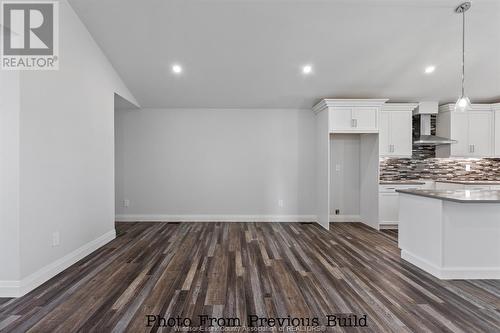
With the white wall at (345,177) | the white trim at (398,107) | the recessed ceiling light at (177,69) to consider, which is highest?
the recessed ceiling light at (177,69)

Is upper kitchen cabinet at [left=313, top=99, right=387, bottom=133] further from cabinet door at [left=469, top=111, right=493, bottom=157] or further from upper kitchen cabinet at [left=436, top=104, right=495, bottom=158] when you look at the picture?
cabinet door at [left=469, top=111, right=493, bottom=157]

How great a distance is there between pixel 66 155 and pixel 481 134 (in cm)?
742

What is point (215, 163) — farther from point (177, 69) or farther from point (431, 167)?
point (431, 167)

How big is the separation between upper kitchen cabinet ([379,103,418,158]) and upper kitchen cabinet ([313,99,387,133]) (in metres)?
0.34

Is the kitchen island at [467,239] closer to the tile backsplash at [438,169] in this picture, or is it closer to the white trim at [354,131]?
the white trim at [354,131]

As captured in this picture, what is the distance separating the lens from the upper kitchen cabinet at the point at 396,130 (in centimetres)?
509

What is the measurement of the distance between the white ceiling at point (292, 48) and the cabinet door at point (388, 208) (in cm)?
204

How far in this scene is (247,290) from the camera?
2.54 meters

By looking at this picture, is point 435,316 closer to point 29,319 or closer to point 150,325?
point 150,325

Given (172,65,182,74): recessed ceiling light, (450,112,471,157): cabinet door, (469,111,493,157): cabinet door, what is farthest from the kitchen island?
(172,65,182,74): recessed ceiling light

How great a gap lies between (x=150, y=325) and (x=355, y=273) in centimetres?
223

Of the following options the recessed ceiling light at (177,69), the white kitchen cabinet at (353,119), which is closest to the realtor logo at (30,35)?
the recessed ceiling light at (177,69)

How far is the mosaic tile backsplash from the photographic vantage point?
558cm

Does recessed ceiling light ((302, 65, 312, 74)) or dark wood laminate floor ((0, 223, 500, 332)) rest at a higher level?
recessed ceiling light ((302, 65, 312, 74))
